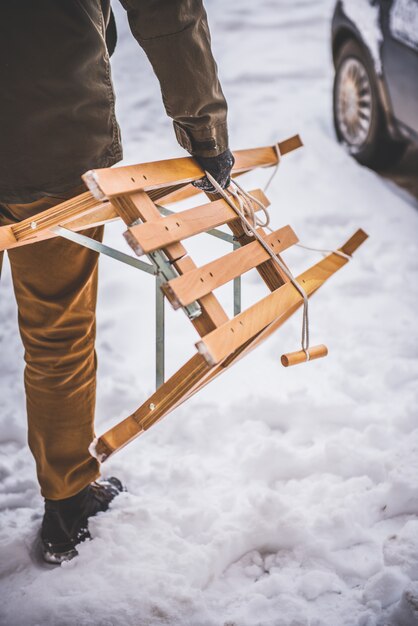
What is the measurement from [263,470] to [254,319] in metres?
0.93

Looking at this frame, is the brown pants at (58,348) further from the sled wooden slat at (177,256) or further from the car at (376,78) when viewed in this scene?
the car at (376,78)

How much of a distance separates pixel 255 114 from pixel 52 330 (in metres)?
3.17

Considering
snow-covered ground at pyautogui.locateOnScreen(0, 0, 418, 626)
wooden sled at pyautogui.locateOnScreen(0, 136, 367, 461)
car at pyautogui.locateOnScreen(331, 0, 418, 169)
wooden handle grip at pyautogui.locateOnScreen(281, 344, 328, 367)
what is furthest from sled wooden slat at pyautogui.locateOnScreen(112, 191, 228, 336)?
car at pyautogui.locateOnScreen(331, 0, 418, 169)

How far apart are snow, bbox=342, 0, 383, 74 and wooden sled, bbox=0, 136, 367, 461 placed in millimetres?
2471

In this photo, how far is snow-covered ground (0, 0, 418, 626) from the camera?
161 centimetres

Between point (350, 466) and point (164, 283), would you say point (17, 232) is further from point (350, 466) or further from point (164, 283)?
point (350, 466)

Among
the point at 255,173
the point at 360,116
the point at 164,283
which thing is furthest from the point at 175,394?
the point at 360,116

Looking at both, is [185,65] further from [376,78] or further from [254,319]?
[376,78]

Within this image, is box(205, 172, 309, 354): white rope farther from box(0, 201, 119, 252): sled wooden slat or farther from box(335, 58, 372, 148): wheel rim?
box(335, 58, 372, 148): wheel rim

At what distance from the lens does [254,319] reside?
124 centimetres

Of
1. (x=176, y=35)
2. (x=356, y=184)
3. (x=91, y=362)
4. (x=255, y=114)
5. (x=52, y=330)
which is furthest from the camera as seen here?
(x=255, y=114)

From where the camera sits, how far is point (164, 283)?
1.16 meters

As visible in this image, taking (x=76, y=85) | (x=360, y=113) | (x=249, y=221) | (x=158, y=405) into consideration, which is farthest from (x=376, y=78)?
(x=158, y=405)

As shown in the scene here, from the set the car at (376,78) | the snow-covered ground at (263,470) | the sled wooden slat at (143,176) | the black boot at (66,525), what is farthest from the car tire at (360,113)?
the black boot at (66,525)
